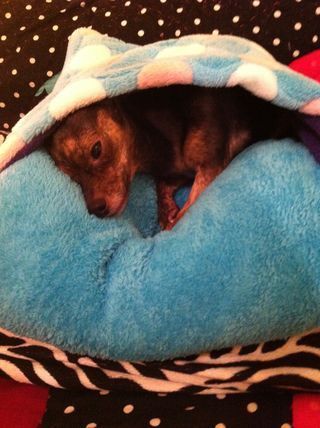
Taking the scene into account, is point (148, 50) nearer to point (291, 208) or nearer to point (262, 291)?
point (291, 208)

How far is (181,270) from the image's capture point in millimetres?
1087

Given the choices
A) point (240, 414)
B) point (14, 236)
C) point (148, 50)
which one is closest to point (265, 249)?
point (240, 414)

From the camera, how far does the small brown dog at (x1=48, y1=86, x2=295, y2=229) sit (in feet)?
4.48

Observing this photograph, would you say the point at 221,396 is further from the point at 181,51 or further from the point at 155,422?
the point at 181,51

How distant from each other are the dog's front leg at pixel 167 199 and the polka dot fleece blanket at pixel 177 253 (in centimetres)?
22

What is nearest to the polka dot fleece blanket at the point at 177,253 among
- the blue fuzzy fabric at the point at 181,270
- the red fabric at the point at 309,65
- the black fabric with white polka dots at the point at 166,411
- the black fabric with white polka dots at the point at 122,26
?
the blue fuzzy fabric at the point at 181,270

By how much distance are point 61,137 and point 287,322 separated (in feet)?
2.34

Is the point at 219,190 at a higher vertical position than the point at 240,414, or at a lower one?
higher

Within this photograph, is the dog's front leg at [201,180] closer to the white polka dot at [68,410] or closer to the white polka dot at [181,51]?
the white polka dot at [181,51]

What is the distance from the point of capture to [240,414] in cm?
108

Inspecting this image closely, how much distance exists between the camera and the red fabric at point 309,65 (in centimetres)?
161

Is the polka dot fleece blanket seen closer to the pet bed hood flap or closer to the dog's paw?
the pet bed hood flap

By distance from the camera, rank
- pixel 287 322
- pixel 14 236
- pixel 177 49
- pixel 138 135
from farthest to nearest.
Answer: pixel 138 135 < pixel 177 49 < pixel 14 236 < pixel 287 322

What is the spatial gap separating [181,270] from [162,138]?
0.58m
